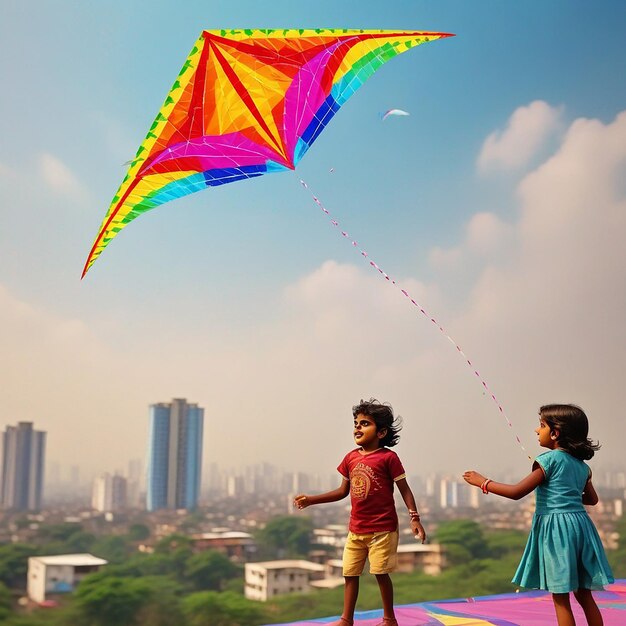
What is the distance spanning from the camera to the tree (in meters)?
3.65

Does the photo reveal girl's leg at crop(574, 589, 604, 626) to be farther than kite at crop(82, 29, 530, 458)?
No

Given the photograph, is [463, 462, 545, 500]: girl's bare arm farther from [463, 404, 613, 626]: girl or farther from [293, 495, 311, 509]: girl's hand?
[293, 495, 311, 509]: girl's hand

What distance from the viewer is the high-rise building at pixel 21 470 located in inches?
127

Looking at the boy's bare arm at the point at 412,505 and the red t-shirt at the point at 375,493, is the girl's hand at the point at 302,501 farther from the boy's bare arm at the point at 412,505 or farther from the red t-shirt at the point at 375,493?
the boy's bare arm at the point at 412,505

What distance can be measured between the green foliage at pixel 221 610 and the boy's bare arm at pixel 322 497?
63.3 inches

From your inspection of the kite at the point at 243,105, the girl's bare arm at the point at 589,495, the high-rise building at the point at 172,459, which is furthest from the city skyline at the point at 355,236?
the girl's bare arm at the point at 589,495

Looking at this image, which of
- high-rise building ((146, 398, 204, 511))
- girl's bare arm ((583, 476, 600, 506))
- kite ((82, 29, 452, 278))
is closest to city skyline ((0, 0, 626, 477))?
high-rise building ((146, 398, 204, 511))

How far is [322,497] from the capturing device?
221 cm

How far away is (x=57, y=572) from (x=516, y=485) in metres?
2.21

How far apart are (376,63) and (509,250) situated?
2212mm

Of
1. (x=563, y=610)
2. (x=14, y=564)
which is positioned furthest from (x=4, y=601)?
(x=563, y=610)

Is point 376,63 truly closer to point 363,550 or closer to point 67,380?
point 363,550

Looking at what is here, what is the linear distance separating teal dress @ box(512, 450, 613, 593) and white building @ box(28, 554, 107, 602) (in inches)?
82.6

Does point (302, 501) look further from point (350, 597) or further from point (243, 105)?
point (243, 105)
